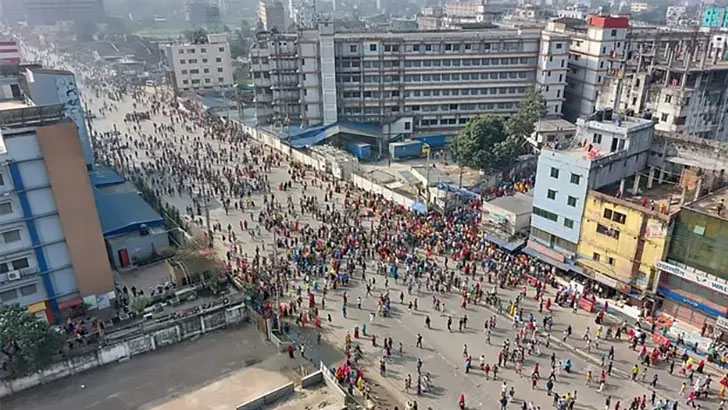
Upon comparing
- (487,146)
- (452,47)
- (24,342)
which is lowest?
(24,342)

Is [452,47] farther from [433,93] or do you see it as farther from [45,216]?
[45,216]

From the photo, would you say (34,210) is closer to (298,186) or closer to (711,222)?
(298,186)

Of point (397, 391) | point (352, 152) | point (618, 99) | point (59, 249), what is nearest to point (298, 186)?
point (352, 152)

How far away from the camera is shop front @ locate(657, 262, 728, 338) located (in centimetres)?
2577

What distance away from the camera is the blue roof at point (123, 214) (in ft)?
116

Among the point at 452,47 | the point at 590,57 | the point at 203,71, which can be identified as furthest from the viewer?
the point at 203,71

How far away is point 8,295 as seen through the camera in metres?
26.8

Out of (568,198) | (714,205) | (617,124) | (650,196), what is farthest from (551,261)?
(617,124)

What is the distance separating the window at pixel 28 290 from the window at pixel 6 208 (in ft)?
13.0

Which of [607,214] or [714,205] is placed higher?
[714,205]

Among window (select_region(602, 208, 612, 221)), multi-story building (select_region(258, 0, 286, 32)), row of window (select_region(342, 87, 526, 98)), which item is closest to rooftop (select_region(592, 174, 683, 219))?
window (select_region(602, 208, 612, 221))

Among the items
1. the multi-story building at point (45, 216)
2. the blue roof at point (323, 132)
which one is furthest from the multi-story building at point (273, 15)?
the multi-story building at point (45, 216)

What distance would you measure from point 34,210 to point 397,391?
65.7 ft

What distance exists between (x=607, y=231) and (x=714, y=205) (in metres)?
5.23
